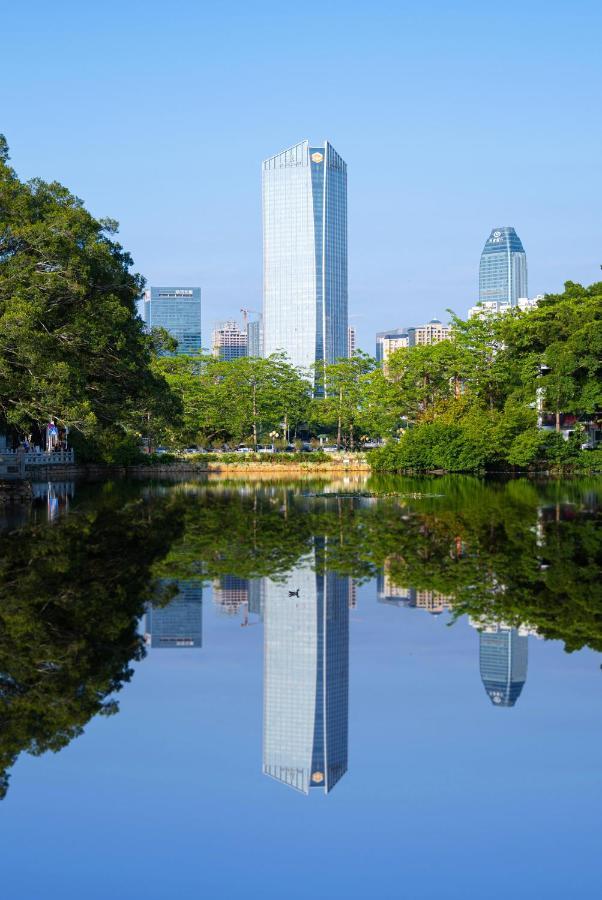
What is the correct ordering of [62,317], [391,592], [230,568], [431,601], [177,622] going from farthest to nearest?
1. [62,317]
2. [230,568]
3. [391,592]
4. [431,601]
5. [177,622]

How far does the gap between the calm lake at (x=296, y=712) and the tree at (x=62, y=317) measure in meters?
12.7

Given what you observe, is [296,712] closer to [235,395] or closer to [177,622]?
[177,622]

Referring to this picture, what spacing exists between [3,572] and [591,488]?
28.8 m

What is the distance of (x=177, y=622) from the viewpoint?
11.3m

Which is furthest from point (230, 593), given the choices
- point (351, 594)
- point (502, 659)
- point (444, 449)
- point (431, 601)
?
point (444, 449)

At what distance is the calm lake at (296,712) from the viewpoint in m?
5.09

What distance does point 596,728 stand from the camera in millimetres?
7301

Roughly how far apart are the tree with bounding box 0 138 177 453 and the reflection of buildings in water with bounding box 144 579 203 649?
1690 cm

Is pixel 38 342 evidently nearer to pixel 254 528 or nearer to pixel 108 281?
pixel 108 281

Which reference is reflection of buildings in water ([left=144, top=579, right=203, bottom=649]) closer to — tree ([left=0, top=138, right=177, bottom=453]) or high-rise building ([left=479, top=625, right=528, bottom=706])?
high-rise building ([left=479, top=625, right=528, bottom=706])

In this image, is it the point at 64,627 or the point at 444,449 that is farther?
the point at 444,449

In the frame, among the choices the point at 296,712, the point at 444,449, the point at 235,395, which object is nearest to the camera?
the point at 296,712

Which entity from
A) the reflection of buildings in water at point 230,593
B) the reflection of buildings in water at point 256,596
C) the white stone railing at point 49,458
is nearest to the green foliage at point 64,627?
the reflection of buildings in water at point 230,593

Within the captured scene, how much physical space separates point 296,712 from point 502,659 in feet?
8.47
